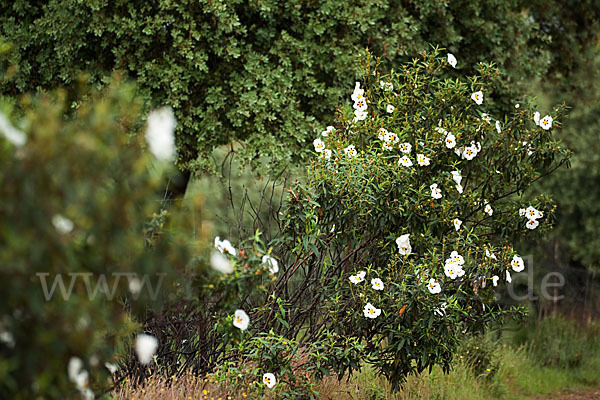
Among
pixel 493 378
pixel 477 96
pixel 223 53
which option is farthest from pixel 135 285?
pixel 223 53

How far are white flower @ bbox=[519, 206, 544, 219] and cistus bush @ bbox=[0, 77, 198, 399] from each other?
10.0ft

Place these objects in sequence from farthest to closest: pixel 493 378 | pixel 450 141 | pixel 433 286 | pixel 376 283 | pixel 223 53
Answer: pixel 223 53
pixel 493 378
pixel 450 141
pixel 376 283
pixel 433 286

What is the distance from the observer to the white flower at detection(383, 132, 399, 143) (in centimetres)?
431

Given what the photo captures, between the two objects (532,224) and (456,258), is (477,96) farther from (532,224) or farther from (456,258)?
(456,258)

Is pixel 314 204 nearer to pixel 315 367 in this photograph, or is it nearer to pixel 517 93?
pixel 315 367

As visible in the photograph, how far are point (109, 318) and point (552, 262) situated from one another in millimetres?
9393

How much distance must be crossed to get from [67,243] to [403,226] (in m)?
2.86

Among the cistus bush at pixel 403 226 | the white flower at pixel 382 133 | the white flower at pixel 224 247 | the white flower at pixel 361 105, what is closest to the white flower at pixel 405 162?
the cistus bush at pixel 403 226

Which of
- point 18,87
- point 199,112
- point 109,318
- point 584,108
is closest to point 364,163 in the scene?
point 109,318

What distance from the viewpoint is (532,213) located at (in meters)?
4.47

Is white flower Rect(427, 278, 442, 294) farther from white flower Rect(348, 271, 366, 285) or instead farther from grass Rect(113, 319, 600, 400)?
grass Rect(113, 319, 600, 400)

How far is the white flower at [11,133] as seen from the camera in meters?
1.73

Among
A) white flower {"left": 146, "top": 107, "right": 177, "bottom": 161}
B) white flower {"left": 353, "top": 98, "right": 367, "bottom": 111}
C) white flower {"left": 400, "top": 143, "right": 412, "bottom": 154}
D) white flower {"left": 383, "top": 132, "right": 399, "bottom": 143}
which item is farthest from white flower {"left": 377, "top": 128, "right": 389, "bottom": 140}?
white flower {"left": 146, "top": 107, "right": 177, "bottom": 161}

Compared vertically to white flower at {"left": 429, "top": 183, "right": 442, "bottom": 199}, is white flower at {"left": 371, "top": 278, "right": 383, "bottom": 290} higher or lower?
lower
